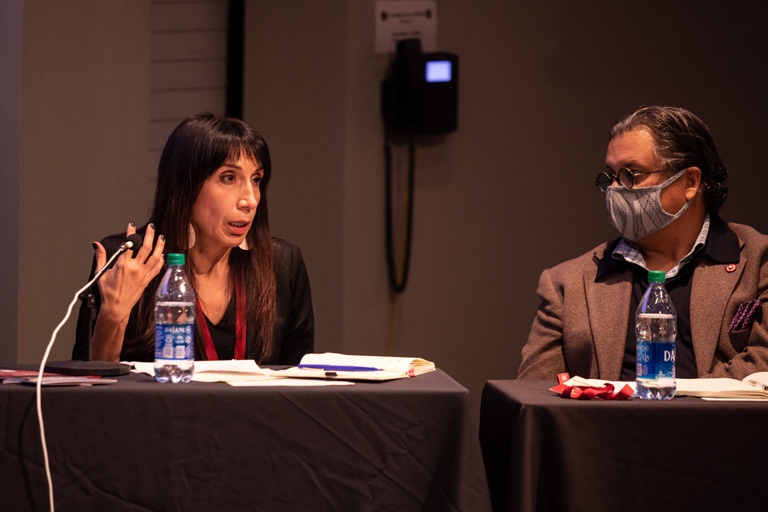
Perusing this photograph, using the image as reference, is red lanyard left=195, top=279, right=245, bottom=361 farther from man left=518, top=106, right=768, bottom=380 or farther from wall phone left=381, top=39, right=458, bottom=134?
wall phone left=381, top=39, right=458, bottom=134

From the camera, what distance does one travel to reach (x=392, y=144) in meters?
3.62

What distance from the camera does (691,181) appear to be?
2.33 meters

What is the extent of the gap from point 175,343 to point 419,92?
83.6 inches

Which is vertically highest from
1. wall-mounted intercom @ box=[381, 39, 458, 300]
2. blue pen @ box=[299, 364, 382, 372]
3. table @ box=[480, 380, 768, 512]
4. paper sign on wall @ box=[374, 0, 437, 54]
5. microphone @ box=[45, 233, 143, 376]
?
paper sign on wall @ box=[374, 0, 437, 54]

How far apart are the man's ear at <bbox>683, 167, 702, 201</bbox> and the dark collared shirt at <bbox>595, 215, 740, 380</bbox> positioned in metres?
0.12

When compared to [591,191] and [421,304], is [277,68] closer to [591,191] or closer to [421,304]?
[421,304]

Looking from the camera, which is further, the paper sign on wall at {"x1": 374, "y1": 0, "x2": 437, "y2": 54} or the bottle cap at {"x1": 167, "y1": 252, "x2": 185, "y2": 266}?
the paper sign on wall at {"x1": 374, "y1": 0, "x2": 437, "y2": 54}

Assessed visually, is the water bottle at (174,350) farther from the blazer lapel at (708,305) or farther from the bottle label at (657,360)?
the blazer lapel at (708,305)

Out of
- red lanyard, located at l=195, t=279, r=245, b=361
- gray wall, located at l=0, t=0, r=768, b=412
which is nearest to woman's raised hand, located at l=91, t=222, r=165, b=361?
red lanyard, located at l=195, t=279, r=245, b=361

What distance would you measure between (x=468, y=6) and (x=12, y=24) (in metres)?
1.93

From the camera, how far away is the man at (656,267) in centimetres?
219

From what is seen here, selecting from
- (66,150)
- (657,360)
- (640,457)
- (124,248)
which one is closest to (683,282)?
(657,360)

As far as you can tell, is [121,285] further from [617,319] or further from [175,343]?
[617,319]

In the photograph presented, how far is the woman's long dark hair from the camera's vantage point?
2.23 meters
